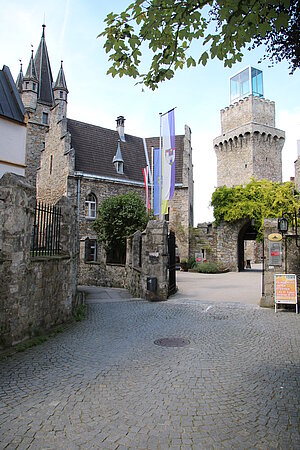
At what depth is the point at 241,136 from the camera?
150ft

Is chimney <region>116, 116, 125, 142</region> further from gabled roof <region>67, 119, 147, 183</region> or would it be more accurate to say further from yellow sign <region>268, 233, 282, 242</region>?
yellow sign <region>268, 233, 282, 242</region>

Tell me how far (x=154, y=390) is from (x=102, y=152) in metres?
28.9

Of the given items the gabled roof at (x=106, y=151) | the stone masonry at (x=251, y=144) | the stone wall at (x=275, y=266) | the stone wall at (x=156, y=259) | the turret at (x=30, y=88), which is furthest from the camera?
the stone masonry at (x=251, y=144)

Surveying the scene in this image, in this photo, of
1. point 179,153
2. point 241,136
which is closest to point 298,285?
point 179,153

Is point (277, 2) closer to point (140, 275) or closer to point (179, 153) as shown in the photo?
point (140, 275)

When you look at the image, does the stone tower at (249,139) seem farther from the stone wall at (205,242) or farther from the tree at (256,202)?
the tree at (256,202)

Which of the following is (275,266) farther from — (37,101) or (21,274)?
(37,101)

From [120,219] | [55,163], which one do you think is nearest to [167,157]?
[120,219]

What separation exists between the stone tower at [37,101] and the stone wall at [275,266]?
1105 inches

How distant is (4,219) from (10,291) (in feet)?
3.95

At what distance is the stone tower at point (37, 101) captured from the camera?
35.4 m

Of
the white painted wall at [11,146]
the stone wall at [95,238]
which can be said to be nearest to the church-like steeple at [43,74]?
the stone wall at [95,238]

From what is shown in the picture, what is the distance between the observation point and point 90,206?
2839cm

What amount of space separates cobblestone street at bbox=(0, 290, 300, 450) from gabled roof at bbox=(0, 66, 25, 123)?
34.0 feet
